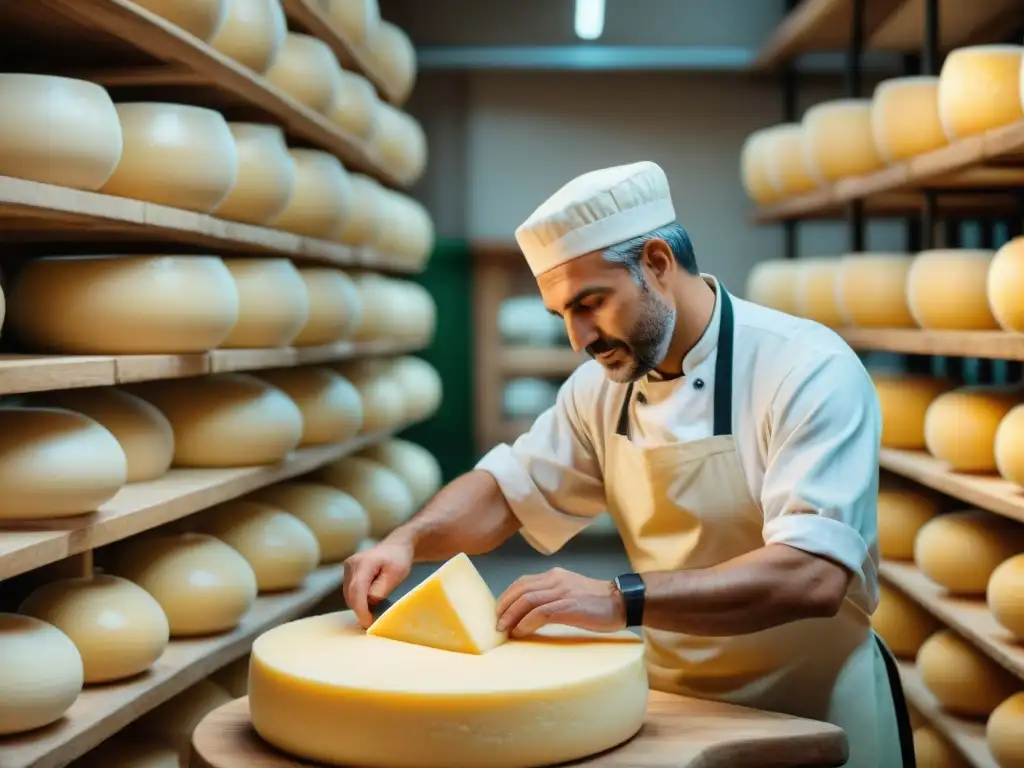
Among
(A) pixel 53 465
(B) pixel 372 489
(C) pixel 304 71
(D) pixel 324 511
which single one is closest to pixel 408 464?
(B) pixel 372 489

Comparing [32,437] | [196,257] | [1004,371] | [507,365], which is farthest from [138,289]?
[1004,371]

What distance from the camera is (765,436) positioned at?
1.96 meters

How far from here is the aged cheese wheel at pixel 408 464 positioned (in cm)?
457

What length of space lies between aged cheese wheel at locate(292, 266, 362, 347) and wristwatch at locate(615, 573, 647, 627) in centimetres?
187

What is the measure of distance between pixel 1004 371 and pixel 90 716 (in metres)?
3.84

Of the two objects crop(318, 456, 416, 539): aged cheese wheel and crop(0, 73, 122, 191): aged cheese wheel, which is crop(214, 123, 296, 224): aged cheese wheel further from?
crop(318, 456, 416, 539): aged cheese wheel

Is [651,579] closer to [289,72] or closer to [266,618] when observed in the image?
[266,618]

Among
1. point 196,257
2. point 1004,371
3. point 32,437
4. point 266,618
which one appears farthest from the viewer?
point 1004,371

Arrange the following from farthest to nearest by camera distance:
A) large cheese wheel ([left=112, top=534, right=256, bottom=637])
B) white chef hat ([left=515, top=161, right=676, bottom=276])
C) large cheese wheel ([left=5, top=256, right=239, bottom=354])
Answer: large cheese wheel ([left=112, top=534, right=256, bottom=637]), large cheese wheel ([left=5, top=256, right=239, bottom=354]), white chef hat ([left=515, top=161, right=676, bottom=276])

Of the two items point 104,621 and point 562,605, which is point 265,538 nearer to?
point 104,621

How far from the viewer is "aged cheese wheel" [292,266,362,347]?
137 inches

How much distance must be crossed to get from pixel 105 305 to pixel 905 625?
2222mm

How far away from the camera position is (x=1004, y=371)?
4953 millimetres

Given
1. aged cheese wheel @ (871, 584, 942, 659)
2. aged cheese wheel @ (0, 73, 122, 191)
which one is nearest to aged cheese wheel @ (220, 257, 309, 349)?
aged cheese wheel @ (0, 73, 122, 191)
